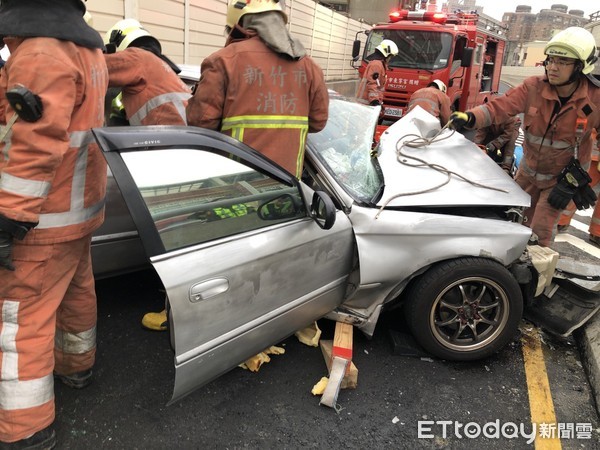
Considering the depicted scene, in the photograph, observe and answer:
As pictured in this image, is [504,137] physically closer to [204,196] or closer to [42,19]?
[204,196]

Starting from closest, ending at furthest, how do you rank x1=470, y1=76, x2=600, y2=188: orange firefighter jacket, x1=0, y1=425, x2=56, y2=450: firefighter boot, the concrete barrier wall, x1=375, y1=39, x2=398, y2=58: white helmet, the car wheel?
x1=0, y1=425, x2=56, y2=450: firefighter boot < the car wheel < x1=470, y1=76, x2=600, y2=188: orange firefighter jacket < the concrete barrier wall < x1=375, y1=39, x2=398, y2=58: white helmet

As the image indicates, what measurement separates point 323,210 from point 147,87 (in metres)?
1.42

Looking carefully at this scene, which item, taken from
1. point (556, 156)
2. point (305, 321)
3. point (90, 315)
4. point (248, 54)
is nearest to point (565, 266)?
point (556, 156)

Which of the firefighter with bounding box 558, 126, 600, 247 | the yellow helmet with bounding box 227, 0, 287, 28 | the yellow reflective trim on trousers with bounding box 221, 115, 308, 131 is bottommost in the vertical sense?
the firefighter with bounding box 558, 126, 600, 247

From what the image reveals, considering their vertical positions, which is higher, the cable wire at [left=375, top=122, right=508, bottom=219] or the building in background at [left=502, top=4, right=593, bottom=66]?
the building in background at [left=502, top=4, right=593, bottom=66]

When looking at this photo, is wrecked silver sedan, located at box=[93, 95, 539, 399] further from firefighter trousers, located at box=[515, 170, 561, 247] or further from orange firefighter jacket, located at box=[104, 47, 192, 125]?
firefighter trousers, located at box=[515, 170, 561, 247]

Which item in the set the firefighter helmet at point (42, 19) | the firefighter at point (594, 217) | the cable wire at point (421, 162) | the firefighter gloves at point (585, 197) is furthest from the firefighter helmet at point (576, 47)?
the firefighter helmet at point (42, 19)

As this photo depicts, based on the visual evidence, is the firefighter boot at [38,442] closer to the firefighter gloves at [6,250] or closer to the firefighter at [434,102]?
the firefighter gloves at [6,250]

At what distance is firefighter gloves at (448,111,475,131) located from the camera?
138 inches

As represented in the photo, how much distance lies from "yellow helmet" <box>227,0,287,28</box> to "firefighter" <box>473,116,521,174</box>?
14.5 ft

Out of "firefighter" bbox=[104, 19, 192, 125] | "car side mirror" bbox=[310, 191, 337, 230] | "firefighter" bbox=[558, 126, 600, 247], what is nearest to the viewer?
"car side mirror" bbox=[310, 191, 337, 230]

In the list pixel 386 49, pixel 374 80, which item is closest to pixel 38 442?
pixel 374 80

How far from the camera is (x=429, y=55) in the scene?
880 centimetres

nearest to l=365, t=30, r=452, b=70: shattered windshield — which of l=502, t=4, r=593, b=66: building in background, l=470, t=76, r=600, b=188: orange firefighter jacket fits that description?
l=470, t=76, r=600, b=188: orange firefighter jacket
